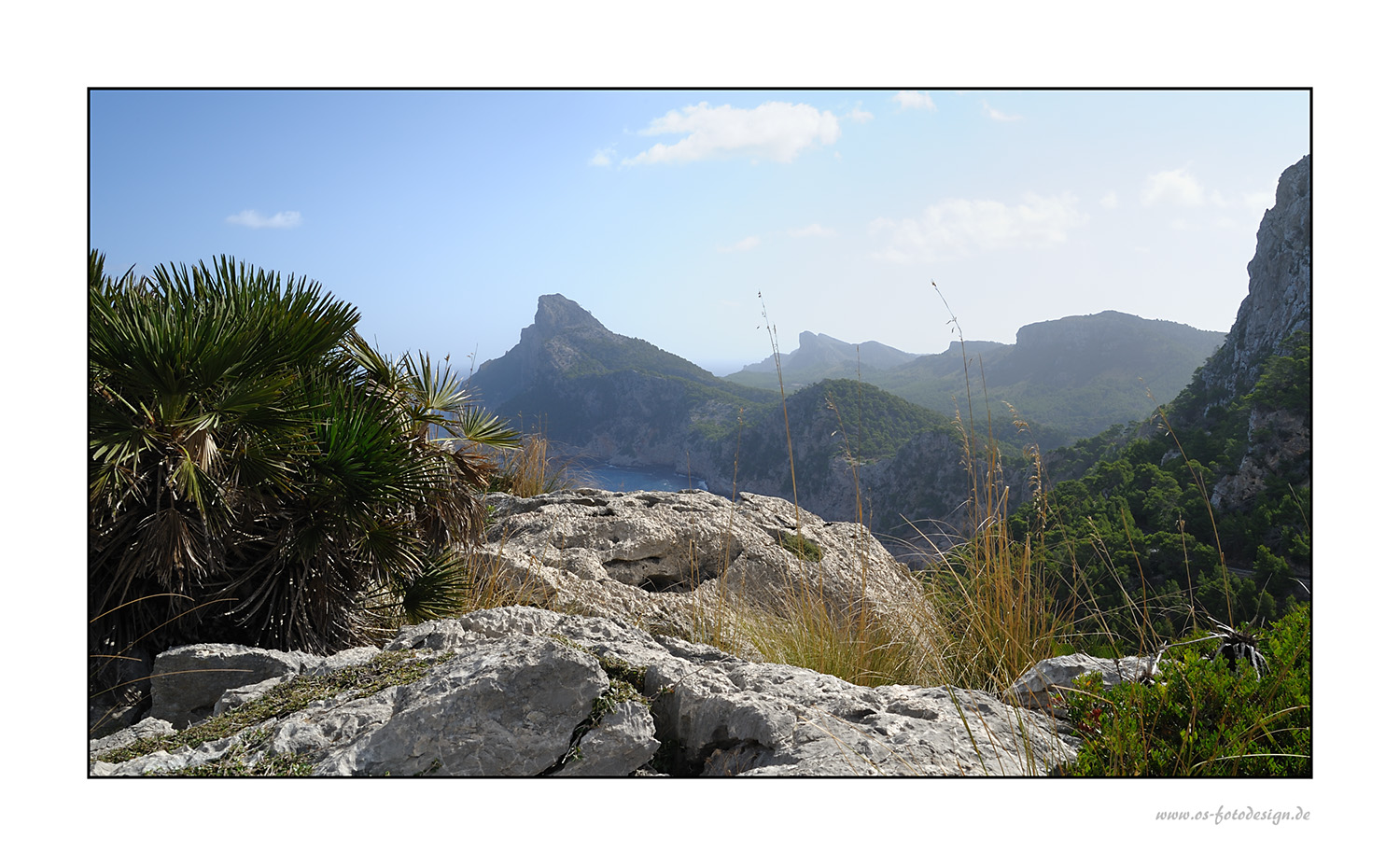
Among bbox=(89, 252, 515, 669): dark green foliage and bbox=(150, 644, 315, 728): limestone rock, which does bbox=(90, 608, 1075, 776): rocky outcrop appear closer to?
bbox=(150, 644, 315, 728): limestone rock

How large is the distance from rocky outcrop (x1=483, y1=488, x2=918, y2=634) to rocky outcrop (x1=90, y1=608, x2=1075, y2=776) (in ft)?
5.91

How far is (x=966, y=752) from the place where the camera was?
202 cm

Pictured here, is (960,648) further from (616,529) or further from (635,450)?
(635,450)

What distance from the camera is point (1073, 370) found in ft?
110

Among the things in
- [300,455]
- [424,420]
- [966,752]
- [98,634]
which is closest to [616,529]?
[424,420]

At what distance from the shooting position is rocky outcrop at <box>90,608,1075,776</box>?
1957 mm

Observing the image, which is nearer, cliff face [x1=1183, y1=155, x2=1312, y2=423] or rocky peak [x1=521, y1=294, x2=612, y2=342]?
cliff face [x1=1183, y1=155, x2=1312, y2=423]

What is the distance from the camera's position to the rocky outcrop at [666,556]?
4.49m

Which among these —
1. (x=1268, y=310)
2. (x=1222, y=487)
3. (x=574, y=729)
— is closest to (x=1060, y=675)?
(x=574, y=729)

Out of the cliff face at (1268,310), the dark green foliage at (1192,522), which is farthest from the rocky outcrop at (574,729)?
the cliff face at (1268,310)

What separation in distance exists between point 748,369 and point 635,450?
596cm

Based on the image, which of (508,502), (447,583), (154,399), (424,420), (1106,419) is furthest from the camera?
(1106,419)

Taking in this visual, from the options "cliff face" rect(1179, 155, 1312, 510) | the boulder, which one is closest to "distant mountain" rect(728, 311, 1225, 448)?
"cliff face" rect(1179, 155, 1312, 510)

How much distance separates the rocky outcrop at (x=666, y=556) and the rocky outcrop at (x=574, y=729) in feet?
5.91
